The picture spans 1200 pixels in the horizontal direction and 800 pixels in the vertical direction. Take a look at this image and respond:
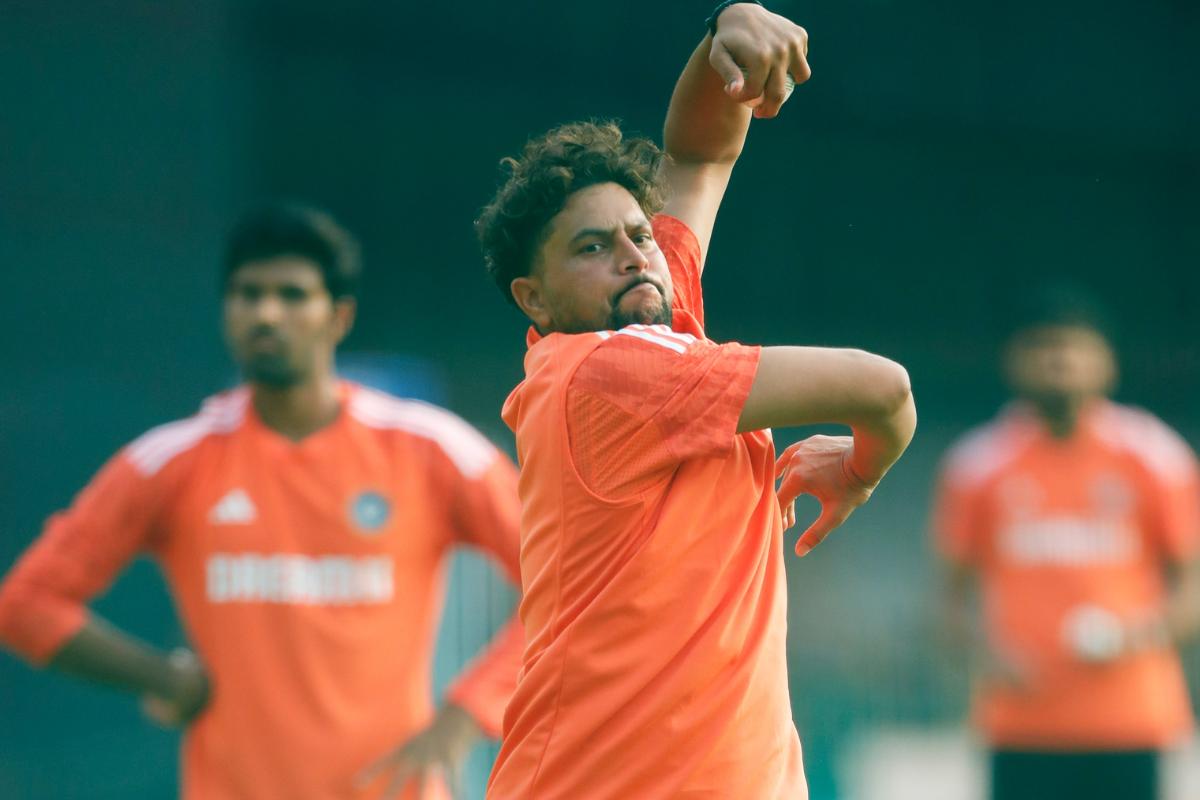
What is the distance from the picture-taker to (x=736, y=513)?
1.82m

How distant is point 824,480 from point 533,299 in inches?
18.5

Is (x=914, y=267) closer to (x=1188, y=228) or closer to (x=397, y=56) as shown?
(x=1188, y=228)

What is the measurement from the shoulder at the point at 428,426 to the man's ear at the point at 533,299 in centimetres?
139

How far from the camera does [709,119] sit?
2.22m

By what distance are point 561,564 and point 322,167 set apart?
540 cm

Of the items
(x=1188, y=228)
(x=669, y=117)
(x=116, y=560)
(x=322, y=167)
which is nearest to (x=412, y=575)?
(x=116, y=560)

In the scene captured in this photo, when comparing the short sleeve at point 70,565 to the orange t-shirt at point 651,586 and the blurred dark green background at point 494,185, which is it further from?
the blurred dark green background at point 494,185

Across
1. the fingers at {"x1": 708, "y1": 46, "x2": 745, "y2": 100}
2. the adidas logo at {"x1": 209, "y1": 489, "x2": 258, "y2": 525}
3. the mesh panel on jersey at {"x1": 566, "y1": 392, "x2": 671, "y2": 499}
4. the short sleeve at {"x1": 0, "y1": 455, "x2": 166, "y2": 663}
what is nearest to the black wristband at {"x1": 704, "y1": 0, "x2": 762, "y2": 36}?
the fingers at {"x1": 708, "y1": 46, "x2": 745, "y2": 100}

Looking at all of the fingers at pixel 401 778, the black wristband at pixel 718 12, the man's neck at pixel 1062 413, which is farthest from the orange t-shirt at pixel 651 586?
the man's neck at pixel 1062 413

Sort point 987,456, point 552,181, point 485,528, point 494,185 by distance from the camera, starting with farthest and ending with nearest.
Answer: point 494,185
point 987,456
point 485,528
point 552,181

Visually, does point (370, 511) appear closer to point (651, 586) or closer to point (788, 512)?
point (788, 512)

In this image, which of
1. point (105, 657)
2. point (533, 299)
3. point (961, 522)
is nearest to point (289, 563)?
point (105, 657)

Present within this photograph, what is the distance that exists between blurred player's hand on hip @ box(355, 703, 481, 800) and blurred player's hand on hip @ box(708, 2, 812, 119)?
178cm

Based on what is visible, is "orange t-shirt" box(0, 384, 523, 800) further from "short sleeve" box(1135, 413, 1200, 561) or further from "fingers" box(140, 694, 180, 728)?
"short sleeve" box(1135, 413, 1200, 561)
